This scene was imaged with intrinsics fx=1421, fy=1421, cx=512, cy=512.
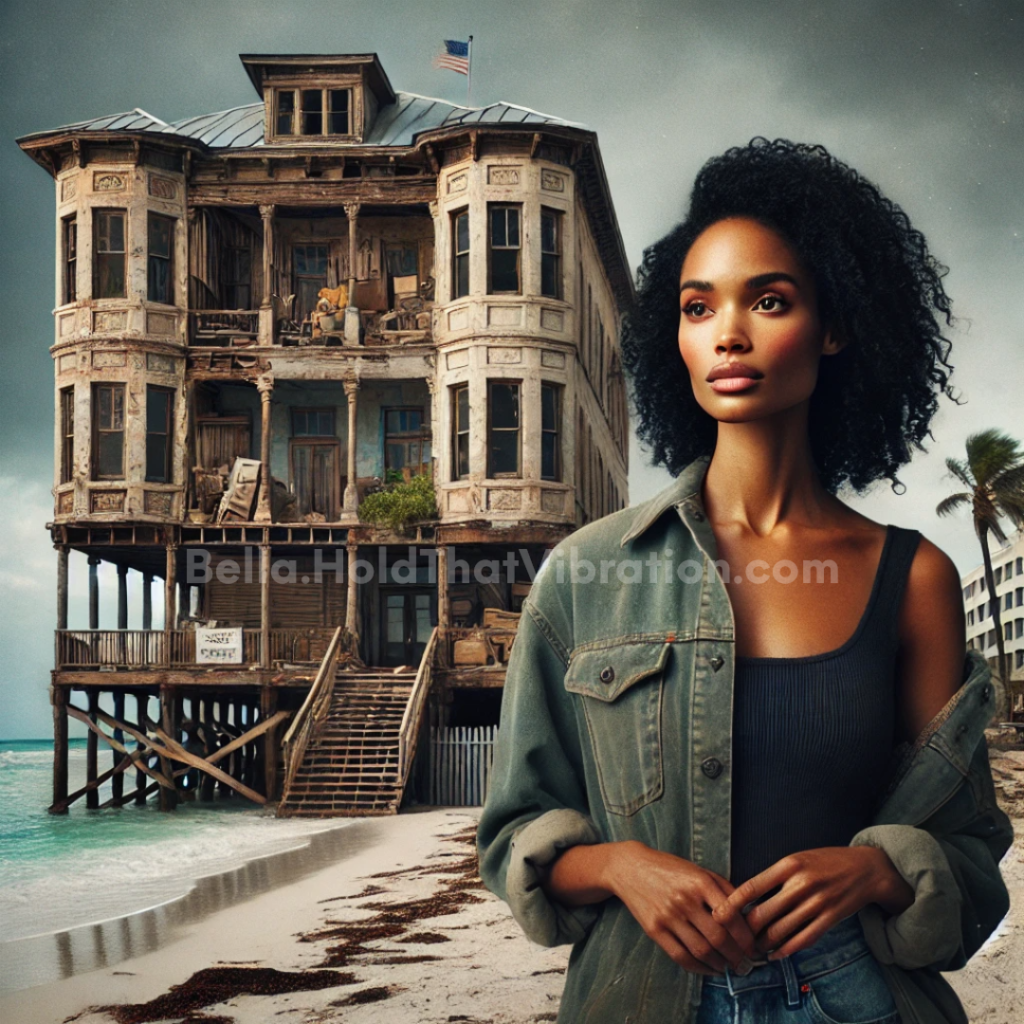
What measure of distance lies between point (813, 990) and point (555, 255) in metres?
25.8

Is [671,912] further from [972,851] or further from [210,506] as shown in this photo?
[210,506]

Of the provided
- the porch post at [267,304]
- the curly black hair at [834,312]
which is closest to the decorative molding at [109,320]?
the porch post at [267,304]

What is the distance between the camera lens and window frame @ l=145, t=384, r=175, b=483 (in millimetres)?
27531

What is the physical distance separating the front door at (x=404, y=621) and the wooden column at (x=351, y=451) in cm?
302

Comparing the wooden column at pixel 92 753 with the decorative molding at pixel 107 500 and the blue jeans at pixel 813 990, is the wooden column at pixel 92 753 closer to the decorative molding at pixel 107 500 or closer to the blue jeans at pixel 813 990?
the decorative molding at pixel 107 500

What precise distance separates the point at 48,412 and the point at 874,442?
56.4m

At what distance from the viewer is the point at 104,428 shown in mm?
27719

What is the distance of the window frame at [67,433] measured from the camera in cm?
2781

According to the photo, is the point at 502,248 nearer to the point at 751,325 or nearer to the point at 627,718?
the point at 751,325

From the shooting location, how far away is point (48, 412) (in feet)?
183

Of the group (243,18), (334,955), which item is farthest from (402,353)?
(334,955)

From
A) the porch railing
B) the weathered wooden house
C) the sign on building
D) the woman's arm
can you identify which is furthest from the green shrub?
the woman's arm

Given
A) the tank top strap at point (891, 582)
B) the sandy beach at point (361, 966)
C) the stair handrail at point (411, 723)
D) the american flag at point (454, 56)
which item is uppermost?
the american flag at point (454, 56)

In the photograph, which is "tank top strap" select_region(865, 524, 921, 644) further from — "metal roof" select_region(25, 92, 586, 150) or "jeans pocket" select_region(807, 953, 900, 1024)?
"metal roof" select_region(25, 92, 586, 150)
